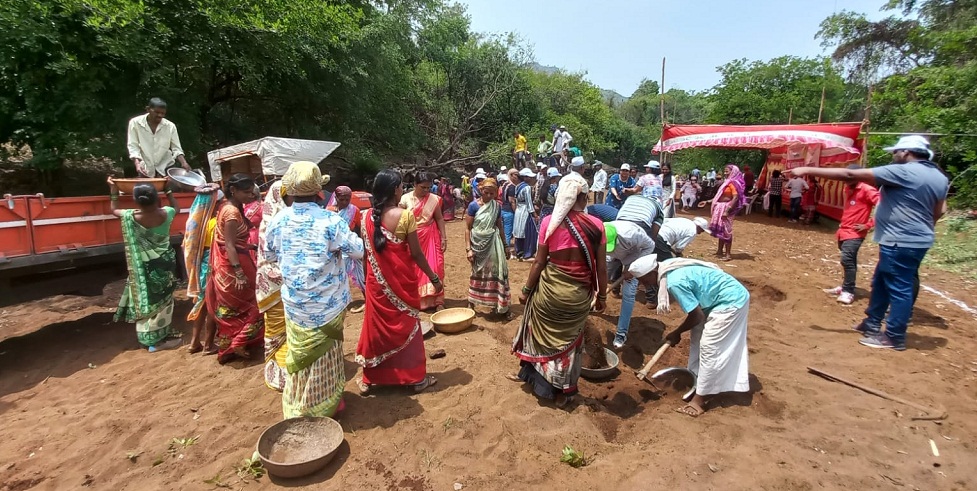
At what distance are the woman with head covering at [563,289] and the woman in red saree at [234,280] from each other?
2631 mm

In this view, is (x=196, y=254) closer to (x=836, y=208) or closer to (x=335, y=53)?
(x=335, y=53)

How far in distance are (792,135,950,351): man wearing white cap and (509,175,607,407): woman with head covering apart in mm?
2576

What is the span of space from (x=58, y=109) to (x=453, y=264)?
6561 millimetres

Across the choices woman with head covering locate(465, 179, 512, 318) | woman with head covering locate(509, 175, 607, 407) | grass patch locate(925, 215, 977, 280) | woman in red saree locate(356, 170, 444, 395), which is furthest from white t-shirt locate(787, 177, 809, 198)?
woman in red saree locate(356, 170, 444, 395)

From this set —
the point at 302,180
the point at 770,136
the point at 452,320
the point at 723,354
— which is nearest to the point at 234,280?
the point at 302,180

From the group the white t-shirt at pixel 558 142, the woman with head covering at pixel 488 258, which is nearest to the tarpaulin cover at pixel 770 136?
the white t-shirt at pixel 558 142

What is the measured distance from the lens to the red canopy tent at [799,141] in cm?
1065

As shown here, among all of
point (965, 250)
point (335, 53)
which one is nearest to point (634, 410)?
point (965, 250)

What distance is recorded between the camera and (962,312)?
5.57 metres

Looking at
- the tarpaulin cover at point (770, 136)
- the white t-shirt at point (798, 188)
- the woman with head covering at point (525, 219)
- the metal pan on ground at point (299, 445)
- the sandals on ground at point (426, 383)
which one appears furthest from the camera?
the white t-shirt at point (798, 188)

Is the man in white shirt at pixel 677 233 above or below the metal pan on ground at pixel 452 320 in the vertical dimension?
above

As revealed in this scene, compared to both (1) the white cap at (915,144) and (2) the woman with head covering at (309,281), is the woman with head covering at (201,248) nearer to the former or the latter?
(2) the woman with head covering at (309,281)

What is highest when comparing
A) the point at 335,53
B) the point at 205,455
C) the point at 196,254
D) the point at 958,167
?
the point at 335,53

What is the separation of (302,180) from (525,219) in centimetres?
612
